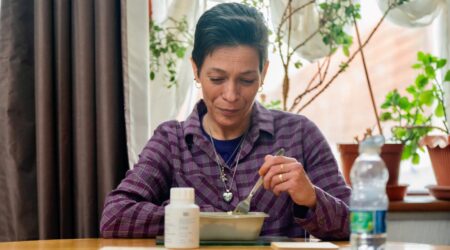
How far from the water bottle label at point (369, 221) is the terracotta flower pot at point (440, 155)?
66.7 inches

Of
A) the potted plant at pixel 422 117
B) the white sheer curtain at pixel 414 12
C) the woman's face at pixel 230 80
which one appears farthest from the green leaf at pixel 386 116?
the woman's face at pixel 230 80

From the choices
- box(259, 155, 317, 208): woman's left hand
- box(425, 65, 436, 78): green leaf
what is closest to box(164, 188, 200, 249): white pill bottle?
box(259, 155, 317, 208): woman's left hand

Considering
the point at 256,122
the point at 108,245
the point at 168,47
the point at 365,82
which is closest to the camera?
the point at 108,245

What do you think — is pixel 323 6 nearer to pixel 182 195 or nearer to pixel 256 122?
pixel 256 122

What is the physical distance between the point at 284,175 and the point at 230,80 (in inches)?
16.2

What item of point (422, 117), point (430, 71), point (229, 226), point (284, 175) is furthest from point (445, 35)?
point (229, 226)

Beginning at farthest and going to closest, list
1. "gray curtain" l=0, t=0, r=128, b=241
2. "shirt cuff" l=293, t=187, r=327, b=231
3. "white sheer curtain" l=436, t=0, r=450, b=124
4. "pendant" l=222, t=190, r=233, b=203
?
"white sheer curtain" l=436, t=0, r=450, b=124 < "gray curtain" l=0, t=0, r=128, b=241 < "pendant" l=222, t=190, r=233, b=203 < "shirt cuff" l=293, t=187, r=327, b=231

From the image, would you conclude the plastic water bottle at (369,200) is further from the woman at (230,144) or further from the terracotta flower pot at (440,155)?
the terracotta flower pot at (440,155)

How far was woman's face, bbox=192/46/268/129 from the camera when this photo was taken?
1.94 m

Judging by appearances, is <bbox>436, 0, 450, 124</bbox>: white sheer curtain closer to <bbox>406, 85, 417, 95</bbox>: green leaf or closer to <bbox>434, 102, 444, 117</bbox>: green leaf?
<bbox>434, 102, 444, 117</bbox>: green leaf

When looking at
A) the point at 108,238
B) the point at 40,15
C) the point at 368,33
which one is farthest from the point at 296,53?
the point at 108,238

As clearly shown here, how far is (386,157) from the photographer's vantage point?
272 centimetres

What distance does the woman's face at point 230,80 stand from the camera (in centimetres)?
194

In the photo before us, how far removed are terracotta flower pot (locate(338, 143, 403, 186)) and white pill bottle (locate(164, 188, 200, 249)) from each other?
1.41 m
